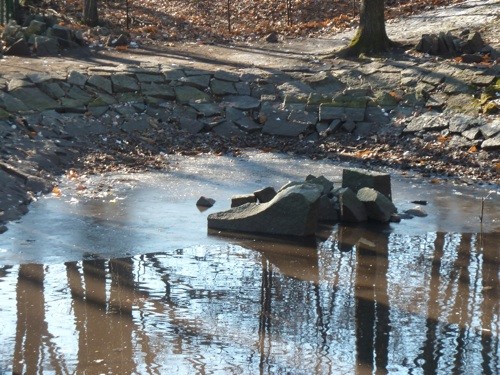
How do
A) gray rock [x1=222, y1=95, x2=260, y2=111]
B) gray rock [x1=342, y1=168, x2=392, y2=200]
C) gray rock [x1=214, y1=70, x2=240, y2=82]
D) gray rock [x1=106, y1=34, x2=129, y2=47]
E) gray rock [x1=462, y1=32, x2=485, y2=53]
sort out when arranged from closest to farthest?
gray rock [x1=342, y1=168, x2=392, y2=200] < gray rock [x1=222, y1=95, x2=260, y2=111] < gray rock [x1=214, y1=70, x2=240, y2=82] < gray rock [x1=462, y1=32, x2=485, y2=53] < gray rock [x1=106, y1=34, x2=129, y2=47]

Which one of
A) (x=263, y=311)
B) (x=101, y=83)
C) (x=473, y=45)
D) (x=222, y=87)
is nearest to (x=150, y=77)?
(x=101, y=83)

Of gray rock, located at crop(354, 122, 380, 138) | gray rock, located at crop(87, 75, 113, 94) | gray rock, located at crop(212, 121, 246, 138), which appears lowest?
gray rock, located at crop(212, 121, 246, 138)

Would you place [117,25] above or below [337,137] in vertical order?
above

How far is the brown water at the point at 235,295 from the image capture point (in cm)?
618

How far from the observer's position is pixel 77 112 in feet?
49.3

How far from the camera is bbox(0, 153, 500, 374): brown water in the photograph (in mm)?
6180

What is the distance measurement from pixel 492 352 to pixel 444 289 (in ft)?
4.93

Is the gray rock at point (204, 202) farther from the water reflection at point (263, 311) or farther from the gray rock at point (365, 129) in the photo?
the gray rock at point (365, 129)

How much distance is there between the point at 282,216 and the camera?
31.5 feet

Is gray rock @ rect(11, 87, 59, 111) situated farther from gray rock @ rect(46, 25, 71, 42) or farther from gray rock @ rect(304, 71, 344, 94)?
gray rock @ rect(304, 71, 344, 94)

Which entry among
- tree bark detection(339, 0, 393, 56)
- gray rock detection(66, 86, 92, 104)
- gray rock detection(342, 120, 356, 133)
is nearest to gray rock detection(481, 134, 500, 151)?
gray rock detection(342, 120, 356, 133)

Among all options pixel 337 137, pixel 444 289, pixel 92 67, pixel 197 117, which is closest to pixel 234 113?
pixel 197 117

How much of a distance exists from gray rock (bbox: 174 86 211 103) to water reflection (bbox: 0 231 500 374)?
23.1 feet

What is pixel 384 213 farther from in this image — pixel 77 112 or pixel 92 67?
pixel 92 67
